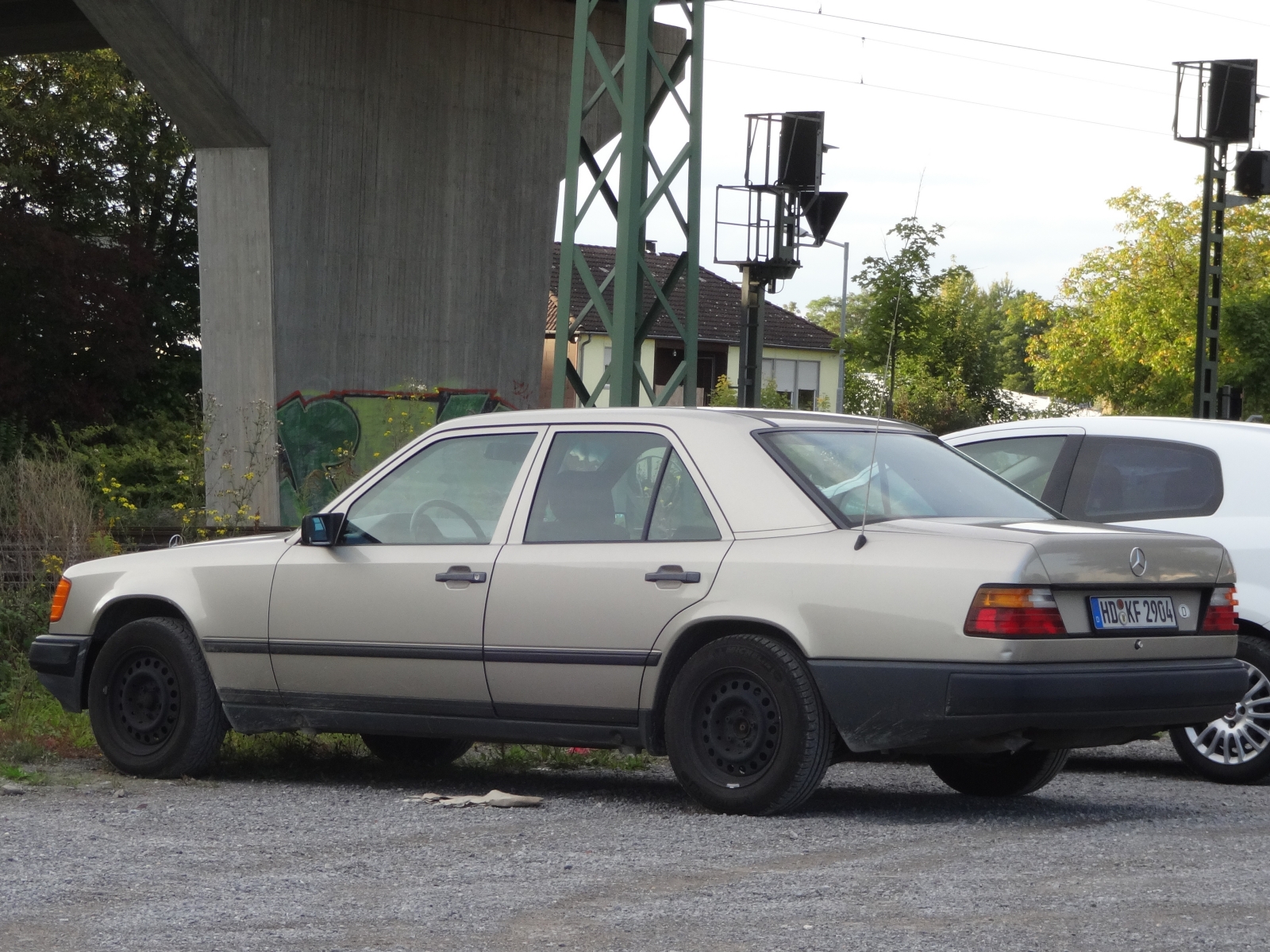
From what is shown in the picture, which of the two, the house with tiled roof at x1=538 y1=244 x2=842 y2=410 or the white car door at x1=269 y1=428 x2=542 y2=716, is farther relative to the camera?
the house with tiled roof at x1=538 y1=244 x2=842 y2=410

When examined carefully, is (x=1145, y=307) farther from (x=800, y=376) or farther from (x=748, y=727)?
(x=748, y=727)

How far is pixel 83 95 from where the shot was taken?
37.7 metres

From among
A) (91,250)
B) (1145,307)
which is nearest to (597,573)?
(91,250)

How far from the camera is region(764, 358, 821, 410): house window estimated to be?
73250 millimetres

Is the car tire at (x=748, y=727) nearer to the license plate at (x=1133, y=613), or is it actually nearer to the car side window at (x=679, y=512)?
the car side window at (x=679, y=512)

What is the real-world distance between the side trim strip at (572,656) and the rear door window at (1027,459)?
9.66 ft

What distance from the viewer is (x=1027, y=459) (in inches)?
367

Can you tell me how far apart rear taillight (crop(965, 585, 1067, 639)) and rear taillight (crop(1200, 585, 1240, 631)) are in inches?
39.1

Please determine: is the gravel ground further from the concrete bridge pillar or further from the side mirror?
the concrete bridge pillar

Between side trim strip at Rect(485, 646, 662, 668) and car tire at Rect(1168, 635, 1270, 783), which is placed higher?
side trim strip at Rect(485, 646, 662, 668)

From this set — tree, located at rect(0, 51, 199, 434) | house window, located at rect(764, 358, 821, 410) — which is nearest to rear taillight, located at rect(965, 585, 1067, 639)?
tree, located at rect(0, 51, 199, 434)

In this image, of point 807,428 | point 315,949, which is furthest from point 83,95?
point 315,949

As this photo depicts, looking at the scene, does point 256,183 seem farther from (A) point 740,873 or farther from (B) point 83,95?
(B) point 83,95

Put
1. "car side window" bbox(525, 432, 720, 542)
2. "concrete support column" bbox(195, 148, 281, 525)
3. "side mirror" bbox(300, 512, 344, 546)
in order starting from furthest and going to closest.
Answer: "concrete support column" bbox(195, 148, 281, 525)
"side mirror" bbox(300, 512, 344, 546)
"car side window" bbox(525, 432, 720, 542)
